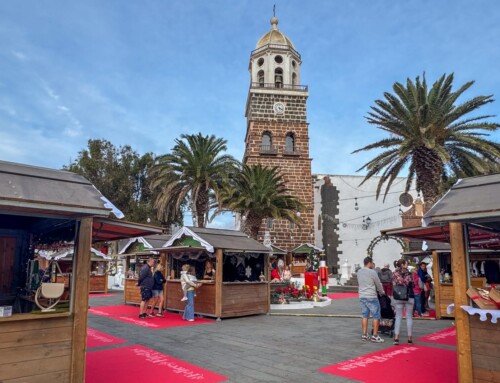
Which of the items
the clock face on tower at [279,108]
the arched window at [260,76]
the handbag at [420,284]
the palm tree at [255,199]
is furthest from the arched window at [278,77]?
the handbag at [420,284]

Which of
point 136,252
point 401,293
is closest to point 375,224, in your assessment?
point 136,252

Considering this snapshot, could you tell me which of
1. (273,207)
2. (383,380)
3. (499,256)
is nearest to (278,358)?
(383,380)

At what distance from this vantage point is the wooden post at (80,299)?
504 centimetres

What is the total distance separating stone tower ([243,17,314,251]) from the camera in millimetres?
33500

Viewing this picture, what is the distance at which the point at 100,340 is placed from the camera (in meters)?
9.03

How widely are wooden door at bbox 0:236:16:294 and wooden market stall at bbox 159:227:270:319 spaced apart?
18.1ft

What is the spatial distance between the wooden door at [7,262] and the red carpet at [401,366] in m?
5.87

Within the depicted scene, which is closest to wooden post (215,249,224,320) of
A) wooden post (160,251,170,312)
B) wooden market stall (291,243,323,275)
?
wooden post (160,251,170,312)

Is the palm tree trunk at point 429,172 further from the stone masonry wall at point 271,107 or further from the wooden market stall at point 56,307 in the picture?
the stone masonry wall at point 271,107

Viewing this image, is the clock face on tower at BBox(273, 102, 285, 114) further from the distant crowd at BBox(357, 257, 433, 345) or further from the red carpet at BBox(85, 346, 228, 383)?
the red carpet at BBox(85, 346, 228, 383)

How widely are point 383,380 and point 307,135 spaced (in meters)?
30.1

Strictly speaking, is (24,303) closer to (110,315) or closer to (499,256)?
(110,315)

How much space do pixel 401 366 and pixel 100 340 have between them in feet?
20.3

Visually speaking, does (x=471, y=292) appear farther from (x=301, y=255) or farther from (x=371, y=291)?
(x=301, y=255)
